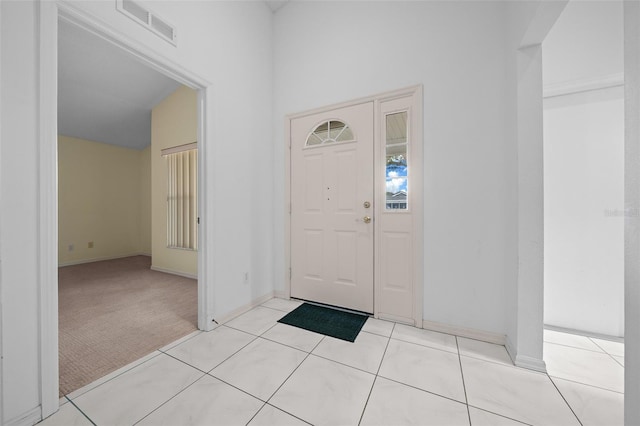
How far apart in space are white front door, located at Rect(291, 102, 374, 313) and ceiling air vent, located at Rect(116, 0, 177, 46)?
1.32 metres

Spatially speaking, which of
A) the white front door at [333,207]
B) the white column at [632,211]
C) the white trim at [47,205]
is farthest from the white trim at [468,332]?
the white trim at [47,205]

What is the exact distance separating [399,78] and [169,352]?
10.0 feet

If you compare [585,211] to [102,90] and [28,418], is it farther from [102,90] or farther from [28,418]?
[102,90]

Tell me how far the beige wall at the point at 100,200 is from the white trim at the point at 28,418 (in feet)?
16.1

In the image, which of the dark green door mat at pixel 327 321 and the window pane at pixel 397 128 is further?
the window pane at pixel 397 128

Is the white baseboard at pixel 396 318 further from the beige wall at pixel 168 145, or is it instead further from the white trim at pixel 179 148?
the white trim at pixel 179 148

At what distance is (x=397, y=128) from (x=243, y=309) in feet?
7.91

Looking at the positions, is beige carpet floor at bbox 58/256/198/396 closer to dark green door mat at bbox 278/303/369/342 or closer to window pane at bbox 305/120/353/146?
dark green door mat at bbox 278/303/369/342

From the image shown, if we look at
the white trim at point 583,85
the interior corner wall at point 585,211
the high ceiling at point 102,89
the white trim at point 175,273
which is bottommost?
the white trim at point 175,273

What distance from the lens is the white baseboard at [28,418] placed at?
3.61 feet

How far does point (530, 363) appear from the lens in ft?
5.18

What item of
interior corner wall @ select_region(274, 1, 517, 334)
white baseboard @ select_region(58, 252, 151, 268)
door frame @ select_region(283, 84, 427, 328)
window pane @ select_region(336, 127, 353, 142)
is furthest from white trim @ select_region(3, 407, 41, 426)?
white baseboard @ select_region(58, 252, 151, 268)

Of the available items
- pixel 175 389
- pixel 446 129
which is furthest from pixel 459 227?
pixel 175 389

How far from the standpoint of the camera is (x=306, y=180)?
2.70 m
